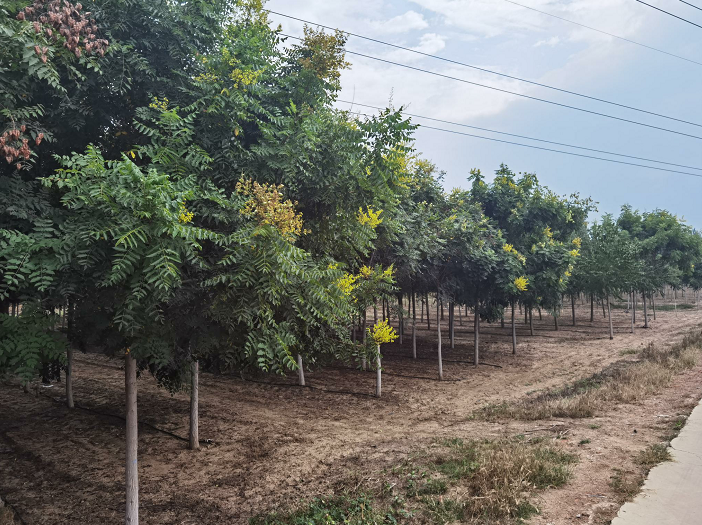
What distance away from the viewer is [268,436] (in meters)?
10.5

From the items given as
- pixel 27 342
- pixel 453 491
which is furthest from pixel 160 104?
pixel 453 491

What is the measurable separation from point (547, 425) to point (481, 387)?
6911 millimetres

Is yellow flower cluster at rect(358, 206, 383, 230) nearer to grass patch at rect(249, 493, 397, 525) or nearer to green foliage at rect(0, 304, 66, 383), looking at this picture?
grass patch at rect(249, 493, 397, 525)

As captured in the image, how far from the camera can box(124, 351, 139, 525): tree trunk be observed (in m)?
6.32

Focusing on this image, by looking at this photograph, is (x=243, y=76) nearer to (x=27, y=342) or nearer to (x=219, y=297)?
(x=219, y=297)

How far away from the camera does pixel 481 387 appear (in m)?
15.6

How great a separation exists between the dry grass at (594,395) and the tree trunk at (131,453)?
7.19 meters

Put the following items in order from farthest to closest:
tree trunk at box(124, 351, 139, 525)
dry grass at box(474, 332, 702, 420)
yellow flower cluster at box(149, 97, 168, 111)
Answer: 1. dry grass at box(474, 332, 702, 420)
2. tree trunk at box(124, 351, 139, 525)
3. yellow flower cluster at box(149, 97, 168, 111)

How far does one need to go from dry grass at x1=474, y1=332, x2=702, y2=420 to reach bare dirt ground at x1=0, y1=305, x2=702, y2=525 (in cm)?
38

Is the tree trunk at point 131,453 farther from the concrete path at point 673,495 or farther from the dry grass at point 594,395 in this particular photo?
the dry grass at point 594,395

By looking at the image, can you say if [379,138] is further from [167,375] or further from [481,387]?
[481,387]

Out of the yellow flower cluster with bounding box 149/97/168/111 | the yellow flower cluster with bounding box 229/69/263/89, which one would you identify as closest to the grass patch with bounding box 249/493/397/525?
the yellow flower cluster with bounding box 149/97/168/111

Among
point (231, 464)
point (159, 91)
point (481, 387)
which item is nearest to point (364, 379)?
point (481, 387)

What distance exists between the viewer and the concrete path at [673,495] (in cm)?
478
